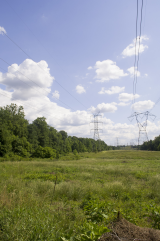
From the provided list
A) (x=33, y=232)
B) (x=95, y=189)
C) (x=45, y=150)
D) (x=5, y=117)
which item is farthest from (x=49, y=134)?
(x=33, y=232)

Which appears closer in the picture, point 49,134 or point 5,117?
point 5,117

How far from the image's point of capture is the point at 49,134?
68750 mm

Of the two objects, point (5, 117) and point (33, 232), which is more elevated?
point (5, 117)

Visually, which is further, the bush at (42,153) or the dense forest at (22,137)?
the bush at (42,153)

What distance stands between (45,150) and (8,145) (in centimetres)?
1271

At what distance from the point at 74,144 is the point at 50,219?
315 ft

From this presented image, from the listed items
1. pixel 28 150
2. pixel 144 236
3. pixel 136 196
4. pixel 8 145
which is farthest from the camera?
pixel 28 150

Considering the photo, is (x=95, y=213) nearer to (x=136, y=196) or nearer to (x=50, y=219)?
(x=50, y=219)

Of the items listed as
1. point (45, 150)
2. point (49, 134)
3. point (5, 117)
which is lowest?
point (45, 150)

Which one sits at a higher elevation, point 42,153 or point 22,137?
point 22,137

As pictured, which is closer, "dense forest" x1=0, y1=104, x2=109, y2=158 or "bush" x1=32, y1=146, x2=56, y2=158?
"dense forest" x1=0, y1=104, x2=109, y2=158

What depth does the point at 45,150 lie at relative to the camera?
165 ft

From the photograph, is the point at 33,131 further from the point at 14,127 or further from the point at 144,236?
the point at 144,236

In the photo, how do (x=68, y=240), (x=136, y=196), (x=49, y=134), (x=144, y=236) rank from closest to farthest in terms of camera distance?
(x=68, y=240), (x=144, y=236), (x=136, y=196), (x=49, y=134)
